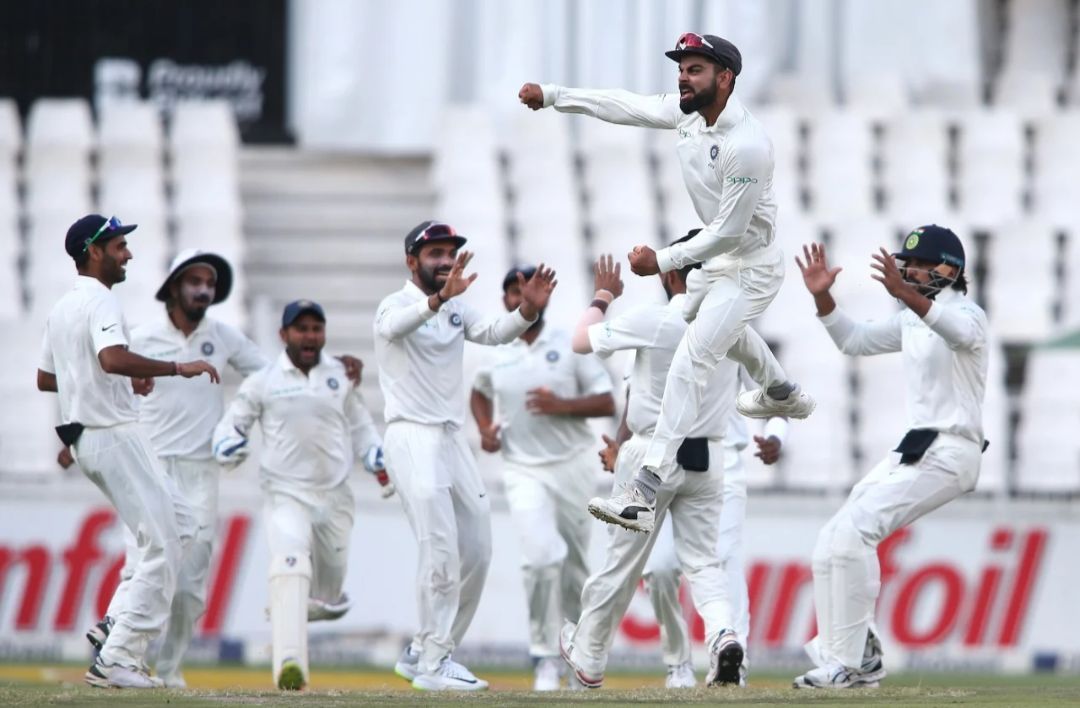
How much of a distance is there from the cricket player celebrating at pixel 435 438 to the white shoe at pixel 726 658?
111 cm

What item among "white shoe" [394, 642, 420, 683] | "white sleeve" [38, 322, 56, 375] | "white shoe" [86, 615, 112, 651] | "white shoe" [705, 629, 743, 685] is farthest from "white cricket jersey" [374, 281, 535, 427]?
"white shoe" [705, 629, 743, 685]

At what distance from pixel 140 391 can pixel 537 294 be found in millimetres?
1868

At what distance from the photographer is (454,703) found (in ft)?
25.4

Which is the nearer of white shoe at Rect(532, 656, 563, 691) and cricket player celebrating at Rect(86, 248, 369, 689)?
cricket player celebrating at Rect(86, 248, 369, 689)

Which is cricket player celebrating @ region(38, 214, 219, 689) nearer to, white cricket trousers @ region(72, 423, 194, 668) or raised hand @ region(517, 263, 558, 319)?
white cricket trousers @ region(72, 423, 194, 668)

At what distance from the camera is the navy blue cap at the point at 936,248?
876 centimetres

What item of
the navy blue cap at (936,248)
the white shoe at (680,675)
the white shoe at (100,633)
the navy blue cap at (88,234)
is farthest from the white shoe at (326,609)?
the navy blue cap at (936,248)

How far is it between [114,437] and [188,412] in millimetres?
1348

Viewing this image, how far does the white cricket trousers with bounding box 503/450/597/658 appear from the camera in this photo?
10.4 meters

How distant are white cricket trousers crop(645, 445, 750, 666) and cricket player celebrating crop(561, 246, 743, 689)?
686 mm

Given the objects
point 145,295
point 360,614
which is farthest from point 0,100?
point 360,614

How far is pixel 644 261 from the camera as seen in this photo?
8.02 m

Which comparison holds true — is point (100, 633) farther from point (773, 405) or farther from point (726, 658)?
Result: point (773, 405)

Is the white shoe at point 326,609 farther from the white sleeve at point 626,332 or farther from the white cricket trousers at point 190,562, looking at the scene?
the white sleeve at point 626,332
